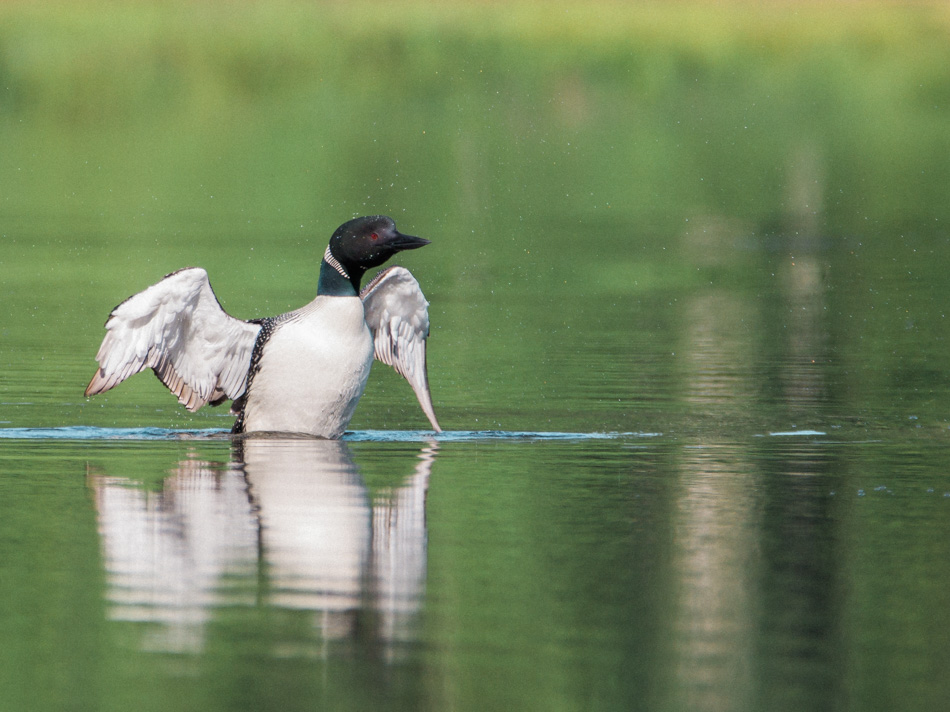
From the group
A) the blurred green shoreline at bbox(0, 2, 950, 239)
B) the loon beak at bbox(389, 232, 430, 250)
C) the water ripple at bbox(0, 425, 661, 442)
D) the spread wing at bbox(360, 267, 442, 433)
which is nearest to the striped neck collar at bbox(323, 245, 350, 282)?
the loon beak at bbox(389, 232, 430, 250)

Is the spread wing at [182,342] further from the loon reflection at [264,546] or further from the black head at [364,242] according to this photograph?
the loon reflection at [264,546]

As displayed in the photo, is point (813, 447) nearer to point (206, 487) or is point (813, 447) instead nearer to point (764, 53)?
point (206, 487)

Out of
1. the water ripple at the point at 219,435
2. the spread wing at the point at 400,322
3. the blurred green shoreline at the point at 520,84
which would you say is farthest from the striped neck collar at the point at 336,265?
the blurred green shoreline at the point at 520,84

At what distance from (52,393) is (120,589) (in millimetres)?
5149

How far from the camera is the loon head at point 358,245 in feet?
36.0

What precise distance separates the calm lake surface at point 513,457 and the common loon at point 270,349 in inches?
9.4

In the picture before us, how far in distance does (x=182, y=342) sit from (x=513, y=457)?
2.05 m

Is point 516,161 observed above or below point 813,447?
above

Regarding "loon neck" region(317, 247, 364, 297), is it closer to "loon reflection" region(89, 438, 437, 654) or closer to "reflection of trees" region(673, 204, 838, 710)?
"loon reflection" region(89, 438, 437, 654)

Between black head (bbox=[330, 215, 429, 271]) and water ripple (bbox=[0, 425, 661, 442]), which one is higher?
black head (bbox=[330, 215, 429, 271])

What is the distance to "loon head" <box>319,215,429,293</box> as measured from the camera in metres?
11.0

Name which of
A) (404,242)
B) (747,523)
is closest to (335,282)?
(404,242)

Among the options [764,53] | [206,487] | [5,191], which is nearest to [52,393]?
[206,487]

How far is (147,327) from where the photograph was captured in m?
10.6
